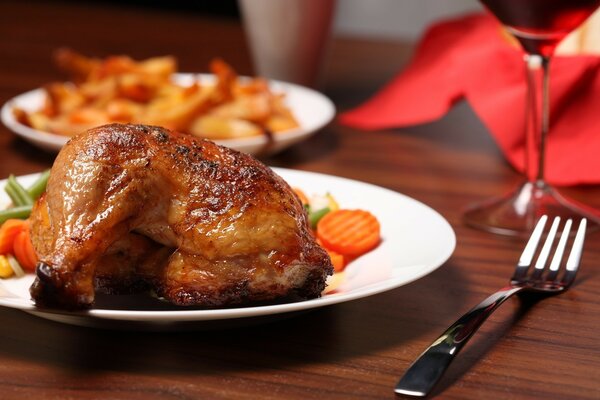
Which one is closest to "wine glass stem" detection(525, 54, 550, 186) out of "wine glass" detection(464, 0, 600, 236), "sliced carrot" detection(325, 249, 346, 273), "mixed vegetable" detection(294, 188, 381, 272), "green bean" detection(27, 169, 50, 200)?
"wine glass" detection(464, 0, 600, 236)

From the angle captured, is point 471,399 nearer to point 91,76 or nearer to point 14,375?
point 14,375

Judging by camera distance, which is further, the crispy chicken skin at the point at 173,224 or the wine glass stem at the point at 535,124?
the wine glass stem at the point at 535,124

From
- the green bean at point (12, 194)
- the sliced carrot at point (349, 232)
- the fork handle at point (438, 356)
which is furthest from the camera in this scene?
the green bean at point (12, 194)

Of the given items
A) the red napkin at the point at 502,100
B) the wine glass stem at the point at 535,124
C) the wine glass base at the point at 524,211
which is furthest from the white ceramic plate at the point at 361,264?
the red napkin at the point at 502,100

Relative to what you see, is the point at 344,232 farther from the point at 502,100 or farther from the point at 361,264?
the point at 502,100

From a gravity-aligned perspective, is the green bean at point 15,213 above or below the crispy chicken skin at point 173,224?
below

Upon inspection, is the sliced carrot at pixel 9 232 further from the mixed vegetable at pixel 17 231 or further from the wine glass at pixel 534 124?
the wine glass at pixel 534 124

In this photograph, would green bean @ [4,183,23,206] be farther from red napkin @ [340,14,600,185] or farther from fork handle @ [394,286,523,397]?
red napkin @ [340,14,600,185]
